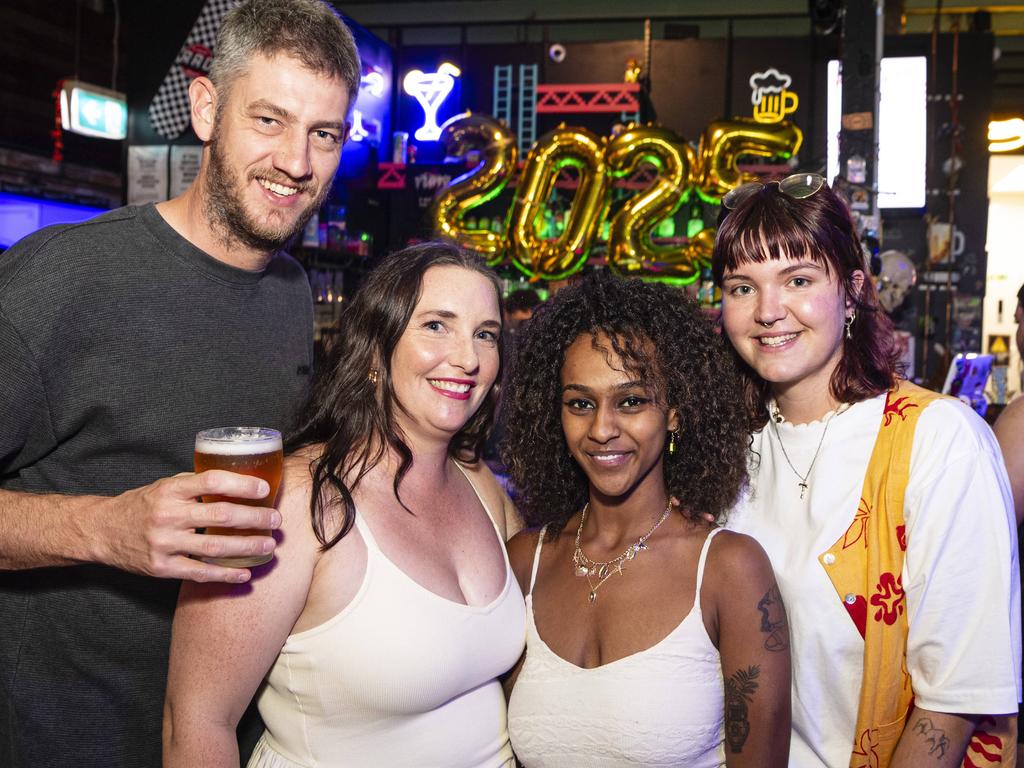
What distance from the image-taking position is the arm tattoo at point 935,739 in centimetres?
163

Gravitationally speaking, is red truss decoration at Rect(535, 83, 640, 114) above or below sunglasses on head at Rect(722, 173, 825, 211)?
above

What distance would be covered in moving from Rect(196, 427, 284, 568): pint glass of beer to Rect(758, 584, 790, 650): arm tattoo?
99 cm

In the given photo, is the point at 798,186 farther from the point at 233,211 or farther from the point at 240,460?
the point at 240,460

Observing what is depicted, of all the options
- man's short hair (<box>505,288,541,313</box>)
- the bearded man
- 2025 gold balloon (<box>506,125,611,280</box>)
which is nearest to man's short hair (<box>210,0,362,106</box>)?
the bearded man

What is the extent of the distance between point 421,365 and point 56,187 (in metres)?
6.67

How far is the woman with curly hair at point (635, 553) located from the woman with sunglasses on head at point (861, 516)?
118 mm

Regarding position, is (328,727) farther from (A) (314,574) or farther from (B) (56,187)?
(B) (56,187)

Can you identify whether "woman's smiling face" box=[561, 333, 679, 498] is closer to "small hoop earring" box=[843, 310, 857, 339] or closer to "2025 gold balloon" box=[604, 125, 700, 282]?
"small hoop earring" box=[843, 310, 857, 339]

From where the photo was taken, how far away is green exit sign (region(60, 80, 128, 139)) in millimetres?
5984

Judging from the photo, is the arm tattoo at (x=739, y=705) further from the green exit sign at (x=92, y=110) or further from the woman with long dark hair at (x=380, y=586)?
the green exit sign at (x=92, y=110)

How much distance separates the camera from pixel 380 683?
1.51 meters

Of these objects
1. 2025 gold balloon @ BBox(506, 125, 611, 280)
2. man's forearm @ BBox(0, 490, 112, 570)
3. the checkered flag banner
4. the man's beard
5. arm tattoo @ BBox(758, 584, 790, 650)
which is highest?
the checkered flag banner

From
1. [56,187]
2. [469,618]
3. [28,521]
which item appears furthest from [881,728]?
[56,187]

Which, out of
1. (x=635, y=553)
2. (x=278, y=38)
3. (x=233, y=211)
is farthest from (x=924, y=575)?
(x=278, y=38)
